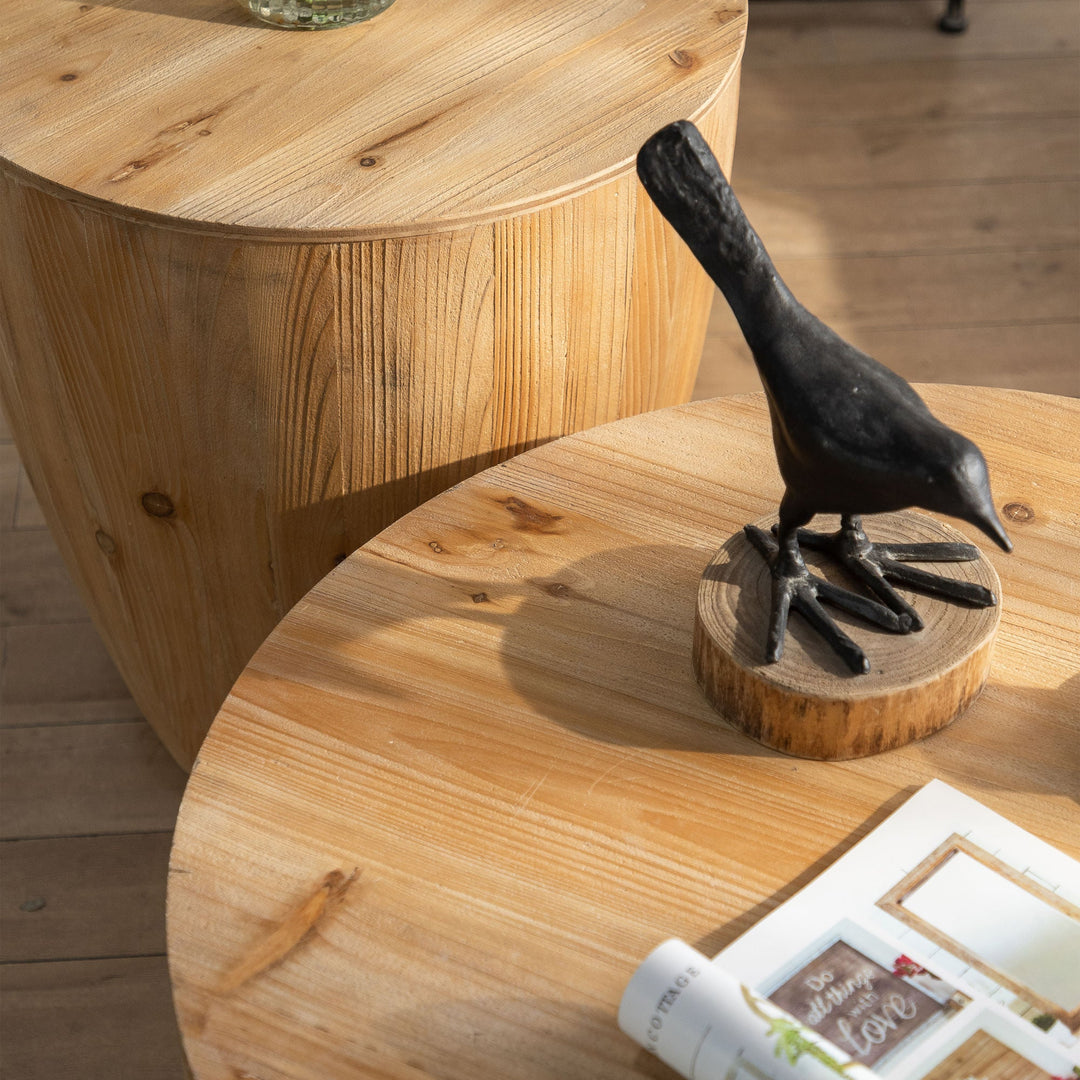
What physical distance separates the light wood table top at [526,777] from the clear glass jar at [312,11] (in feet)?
1.37

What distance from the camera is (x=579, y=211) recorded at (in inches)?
36.1

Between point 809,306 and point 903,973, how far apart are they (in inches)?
52.0

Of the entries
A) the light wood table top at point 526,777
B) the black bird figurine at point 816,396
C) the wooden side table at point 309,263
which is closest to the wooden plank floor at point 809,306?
the wooden side table at point 309,263

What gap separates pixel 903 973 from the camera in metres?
0.64

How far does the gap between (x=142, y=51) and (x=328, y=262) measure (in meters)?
0.30

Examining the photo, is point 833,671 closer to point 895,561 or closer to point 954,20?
point 895,561

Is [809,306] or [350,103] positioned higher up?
[350,103]

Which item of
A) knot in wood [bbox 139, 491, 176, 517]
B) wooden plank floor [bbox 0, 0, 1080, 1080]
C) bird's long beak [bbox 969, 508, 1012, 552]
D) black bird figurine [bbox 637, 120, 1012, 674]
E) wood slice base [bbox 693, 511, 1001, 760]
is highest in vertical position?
black bird figurine [bbox 637, 120, 1012, 674]

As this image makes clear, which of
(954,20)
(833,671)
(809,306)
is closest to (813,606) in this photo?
(833,671)

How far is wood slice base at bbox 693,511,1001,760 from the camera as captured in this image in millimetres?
718

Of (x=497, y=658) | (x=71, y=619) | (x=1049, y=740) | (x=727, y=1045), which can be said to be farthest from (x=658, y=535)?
(x=71, y=619)

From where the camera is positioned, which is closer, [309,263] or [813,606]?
[813,606]

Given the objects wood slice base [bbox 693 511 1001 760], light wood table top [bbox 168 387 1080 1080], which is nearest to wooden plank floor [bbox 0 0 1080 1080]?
light wood table top [bbox 168 387 1080 1080]

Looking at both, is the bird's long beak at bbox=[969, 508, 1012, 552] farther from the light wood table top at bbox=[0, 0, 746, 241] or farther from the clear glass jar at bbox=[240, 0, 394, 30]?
the clear glass jar at bbox=[240, 0, 394, 30]
